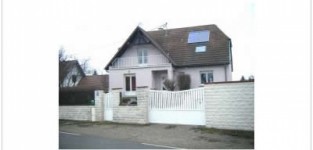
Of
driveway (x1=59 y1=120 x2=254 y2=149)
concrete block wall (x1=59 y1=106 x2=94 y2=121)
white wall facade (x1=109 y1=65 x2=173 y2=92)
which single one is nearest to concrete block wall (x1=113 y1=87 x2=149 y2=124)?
driveway (x1=59 y1=120 x2=254 y2=149)

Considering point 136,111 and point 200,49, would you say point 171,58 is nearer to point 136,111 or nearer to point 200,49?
point 200,49

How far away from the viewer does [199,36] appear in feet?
32.9

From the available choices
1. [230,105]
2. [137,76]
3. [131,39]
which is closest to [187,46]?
[131,39]

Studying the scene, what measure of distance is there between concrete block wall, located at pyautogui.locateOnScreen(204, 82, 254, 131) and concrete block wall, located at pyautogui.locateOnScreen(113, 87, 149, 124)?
1382 mm

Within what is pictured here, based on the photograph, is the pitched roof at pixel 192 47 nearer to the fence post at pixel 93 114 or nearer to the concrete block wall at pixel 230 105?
the concrete block wall at pixel 230 105

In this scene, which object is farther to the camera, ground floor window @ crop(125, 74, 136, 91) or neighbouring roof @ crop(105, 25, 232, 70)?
ground floor window @ crop(125, 74, 136, 91)

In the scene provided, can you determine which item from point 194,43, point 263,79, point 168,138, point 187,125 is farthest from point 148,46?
point 263,79

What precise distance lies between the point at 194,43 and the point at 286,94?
26.5 ft

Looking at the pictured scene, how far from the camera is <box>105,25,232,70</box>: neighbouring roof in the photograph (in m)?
9.58

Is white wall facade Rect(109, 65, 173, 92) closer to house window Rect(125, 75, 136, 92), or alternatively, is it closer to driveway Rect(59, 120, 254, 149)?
house window Rect(125, 75, 136, 92)

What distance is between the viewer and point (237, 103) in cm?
493

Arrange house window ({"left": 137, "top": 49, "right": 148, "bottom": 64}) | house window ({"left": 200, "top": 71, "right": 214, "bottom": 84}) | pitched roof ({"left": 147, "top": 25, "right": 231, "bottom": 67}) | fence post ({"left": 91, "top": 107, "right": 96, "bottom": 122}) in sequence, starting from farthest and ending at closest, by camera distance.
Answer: house window ({"left": 137, "top": 49, "right": 148, "bottom": 64}), house window ({"left": 200, "top": 71, "right": 214, "bottom": 84}), pitched roof ({"left": 147, "top": 25, "right": 231, "bottom": 67}), fence post ({"left": 91, "top": 107, "right": 96, "bottom": 122})

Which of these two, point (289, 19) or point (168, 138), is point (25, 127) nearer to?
point (289, 19)

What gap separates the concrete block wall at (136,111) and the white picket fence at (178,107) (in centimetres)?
13
